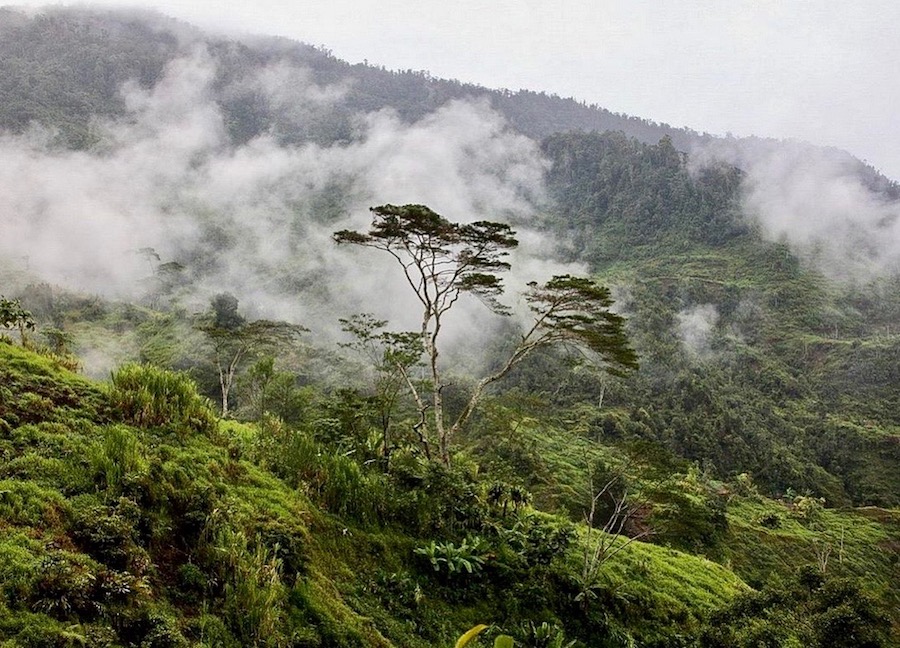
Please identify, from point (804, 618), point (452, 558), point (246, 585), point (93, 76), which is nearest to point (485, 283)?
point (452, 558)

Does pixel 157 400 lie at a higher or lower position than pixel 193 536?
higher

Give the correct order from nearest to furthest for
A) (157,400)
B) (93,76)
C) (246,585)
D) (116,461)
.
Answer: (246,585), (116,461), (157,400), (93,76)

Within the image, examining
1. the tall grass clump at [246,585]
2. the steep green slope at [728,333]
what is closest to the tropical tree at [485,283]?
the tall grass clump at [246,585]

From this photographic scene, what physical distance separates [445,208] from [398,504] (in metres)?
150

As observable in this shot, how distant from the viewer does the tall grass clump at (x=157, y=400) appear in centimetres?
707

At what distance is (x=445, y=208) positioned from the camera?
507 ft

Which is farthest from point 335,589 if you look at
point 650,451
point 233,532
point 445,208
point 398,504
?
point 445,208

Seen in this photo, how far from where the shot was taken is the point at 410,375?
19094mm

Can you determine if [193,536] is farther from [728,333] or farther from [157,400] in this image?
[728,333]

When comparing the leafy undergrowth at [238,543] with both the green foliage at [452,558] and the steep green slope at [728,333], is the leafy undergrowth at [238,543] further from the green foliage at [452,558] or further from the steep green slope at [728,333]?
the steep green slope at [728,333]

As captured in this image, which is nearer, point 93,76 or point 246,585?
point 246,585

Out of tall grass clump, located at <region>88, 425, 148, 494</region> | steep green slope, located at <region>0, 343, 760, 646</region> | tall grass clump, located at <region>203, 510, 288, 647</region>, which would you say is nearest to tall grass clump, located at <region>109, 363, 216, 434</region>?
steep green slope, located at <region>0, 343, 760, 646</region>

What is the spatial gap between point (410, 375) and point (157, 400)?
39.6ft

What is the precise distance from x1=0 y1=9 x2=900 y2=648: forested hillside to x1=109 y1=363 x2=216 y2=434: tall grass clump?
56 mm
